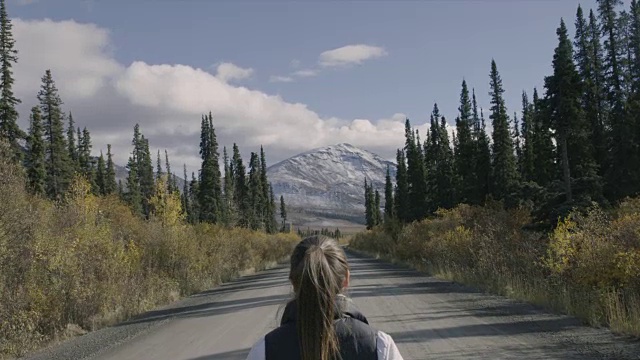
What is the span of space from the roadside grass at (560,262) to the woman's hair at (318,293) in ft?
31.8

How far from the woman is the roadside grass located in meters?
9.59

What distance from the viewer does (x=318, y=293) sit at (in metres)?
2.42

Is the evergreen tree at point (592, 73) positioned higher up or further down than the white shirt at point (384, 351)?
higher up

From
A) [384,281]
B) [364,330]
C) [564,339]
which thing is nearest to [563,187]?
[384,281]

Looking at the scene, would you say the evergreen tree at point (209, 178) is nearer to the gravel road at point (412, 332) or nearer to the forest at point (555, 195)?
the forest at point (555, 195)

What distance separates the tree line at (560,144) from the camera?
26.1m

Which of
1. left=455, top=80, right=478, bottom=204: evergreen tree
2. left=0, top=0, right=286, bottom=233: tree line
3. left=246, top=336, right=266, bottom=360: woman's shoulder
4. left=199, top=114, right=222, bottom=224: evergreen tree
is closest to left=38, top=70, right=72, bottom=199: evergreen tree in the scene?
left=0, top=0, right=286, bottom=233: tree line

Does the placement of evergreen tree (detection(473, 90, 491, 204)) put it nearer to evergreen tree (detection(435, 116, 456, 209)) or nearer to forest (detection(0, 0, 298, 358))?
evergreen tree (detection(435, 116, 456, 209))

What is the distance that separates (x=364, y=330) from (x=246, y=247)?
149ft

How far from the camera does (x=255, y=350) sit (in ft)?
8.20

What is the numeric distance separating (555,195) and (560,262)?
11.9 m

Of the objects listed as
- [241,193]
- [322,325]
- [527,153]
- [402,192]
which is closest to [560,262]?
[322,325]

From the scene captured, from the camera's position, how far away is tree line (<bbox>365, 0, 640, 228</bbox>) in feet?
85.6

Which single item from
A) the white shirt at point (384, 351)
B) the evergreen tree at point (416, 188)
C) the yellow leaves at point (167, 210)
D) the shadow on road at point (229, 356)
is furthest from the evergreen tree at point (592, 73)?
the white shirt at point (384, 351)
